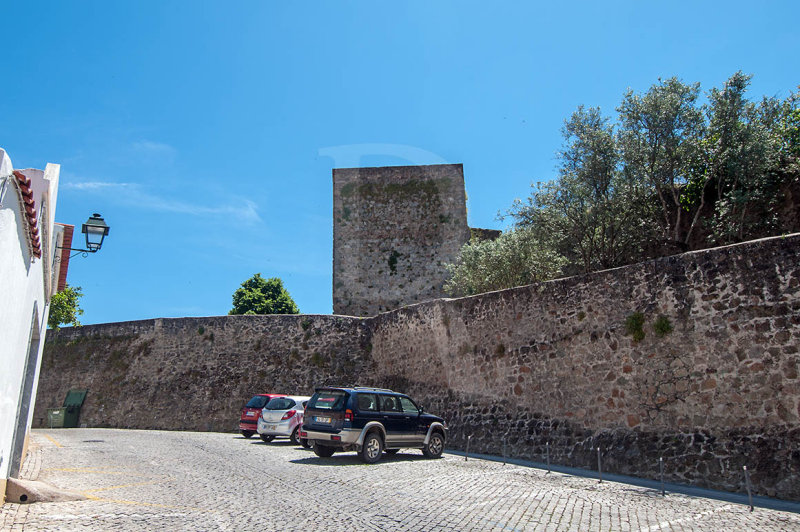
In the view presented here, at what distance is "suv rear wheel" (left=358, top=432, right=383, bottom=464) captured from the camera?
1192cm

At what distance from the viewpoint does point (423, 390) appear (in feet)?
61.4

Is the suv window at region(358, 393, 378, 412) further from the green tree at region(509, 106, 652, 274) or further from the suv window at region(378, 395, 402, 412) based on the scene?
the green tree at region(509, 106, 652, 274)

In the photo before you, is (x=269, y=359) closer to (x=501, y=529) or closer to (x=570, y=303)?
(x=570, y=303)

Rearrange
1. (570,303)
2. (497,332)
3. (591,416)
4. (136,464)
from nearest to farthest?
(136,464) → (591,416) → (570,303) → (497,332)

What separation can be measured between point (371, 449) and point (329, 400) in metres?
1.41

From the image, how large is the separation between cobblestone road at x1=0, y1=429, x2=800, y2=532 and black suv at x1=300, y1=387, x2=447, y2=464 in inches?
16.6

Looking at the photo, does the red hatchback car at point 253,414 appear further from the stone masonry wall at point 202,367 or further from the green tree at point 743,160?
the green tree at point 743,160

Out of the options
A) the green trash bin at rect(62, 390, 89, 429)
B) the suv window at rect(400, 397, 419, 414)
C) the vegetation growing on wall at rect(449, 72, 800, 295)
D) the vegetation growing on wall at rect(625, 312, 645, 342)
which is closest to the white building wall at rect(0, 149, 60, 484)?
the suv window at rect(400, 397, 419, 414)

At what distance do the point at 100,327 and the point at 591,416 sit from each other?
23410 mm

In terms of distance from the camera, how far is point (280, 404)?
16.3m

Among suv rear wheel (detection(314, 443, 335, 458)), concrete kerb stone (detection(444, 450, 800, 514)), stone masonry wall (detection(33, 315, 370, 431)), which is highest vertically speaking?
stone masonry wall (detection(33, 315, 370, 431))

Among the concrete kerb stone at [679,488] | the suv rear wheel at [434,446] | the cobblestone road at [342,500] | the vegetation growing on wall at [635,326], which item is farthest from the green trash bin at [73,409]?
the vegetation growing on wall at [635,326]

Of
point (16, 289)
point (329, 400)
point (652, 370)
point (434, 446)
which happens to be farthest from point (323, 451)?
point (16, 289)

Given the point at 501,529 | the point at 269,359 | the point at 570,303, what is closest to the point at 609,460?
the point at 570,303
